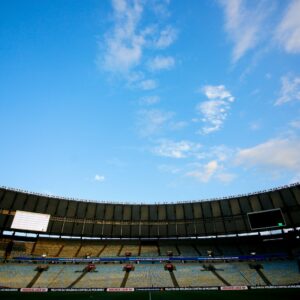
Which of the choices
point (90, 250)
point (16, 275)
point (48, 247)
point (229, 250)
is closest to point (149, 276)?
point (90, 250)

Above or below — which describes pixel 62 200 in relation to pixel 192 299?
above

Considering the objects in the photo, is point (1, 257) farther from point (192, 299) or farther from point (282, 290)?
point (282, 290)

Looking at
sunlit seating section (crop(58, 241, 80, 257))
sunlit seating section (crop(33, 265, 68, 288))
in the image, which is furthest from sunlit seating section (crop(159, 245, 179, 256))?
sunlit seating section (crop(33, 265, 68, 288))

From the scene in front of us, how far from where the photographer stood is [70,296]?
33250mm

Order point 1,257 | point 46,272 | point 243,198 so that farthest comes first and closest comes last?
point 243,198 → point 1,257 → point 46,272

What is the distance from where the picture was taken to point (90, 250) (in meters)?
56.1

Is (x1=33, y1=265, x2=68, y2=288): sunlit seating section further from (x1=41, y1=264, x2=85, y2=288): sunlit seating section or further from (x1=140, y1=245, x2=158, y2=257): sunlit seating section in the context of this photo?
(x1=140, y1=245, x2=158, y2=257): sunlit seating section

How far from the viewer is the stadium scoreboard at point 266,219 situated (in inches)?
1950

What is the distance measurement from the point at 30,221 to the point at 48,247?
24.6ft

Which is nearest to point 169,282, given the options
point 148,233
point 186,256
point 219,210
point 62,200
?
point 186,256

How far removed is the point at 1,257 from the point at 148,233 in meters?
30.6

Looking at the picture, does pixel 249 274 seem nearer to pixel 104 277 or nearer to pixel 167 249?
pixel 167 249

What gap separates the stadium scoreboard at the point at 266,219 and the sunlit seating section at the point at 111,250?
96.7 feet

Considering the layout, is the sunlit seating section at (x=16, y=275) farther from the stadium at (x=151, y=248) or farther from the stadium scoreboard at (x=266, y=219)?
the stadium scoreboard at (x=266, y=219)
